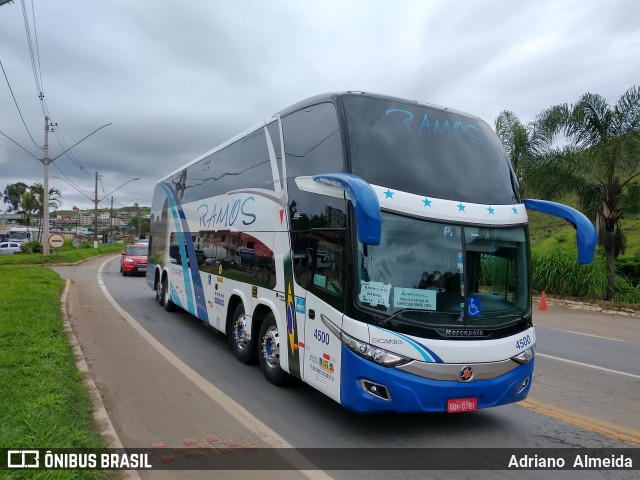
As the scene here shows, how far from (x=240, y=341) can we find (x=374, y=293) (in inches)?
150

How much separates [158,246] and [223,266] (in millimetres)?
6798

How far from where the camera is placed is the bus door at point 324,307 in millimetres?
5340

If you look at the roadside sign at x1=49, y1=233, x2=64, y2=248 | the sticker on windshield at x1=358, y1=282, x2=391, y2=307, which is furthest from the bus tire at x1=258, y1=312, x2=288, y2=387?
the roadside sign at x1=49, y1=233, x2=64, y2=248

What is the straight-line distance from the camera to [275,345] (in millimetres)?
6992

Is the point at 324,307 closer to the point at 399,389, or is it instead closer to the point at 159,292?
the point at 399,389

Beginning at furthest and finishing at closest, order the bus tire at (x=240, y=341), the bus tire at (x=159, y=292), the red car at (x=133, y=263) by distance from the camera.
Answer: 1. the red car at (x=133, y=263)
2. the bus tire at (x=159, y=292)
3. the bus tire at (x=240, y=341)

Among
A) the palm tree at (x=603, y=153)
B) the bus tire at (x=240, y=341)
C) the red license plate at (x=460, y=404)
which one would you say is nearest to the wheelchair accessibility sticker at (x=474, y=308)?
the red license plate at (x=460, y=404)

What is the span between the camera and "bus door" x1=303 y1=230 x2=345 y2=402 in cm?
534

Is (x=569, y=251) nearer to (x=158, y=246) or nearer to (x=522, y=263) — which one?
(x=158, y=246)

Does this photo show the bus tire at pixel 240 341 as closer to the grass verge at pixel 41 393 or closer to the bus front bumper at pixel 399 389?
the grass verge at pixel 41 393

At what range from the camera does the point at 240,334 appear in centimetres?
831

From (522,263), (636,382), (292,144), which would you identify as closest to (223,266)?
(292,144)

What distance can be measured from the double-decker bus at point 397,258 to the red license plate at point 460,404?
0.06 ft

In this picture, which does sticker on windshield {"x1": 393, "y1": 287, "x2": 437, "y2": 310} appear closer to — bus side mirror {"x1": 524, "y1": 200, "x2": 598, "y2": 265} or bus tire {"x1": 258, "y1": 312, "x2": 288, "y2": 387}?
bus side mirror {"x1": 524, "y1": 200, "x2": 598, "y2": 265}
